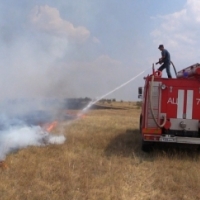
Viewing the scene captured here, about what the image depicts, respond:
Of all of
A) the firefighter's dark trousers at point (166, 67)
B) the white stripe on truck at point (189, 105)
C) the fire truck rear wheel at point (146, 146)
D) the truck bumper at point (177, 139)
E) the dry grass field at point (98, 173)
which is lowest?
the dry grass field at point (98, 173)

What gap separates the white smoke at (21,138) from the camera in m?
8.26

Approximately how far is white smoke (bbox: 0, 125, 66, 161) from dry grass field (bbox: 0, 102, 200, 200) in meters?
0.34

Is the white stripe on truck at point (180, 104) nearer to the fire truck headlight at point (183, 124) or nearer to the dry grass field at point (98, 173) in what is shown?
the fire truck headlight at point (183, 124)

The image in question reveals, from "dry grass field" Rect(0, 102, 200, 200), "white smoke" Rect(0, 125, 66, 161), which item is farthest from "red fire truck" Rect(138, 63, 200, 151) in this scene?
"white smoke" Rect(0, 125, 66, 161)

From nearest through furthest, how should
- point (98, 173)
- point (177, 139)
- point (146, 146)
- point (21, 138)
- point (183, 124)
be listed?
point (98, 173), point (177, 139), point (183, 124), point (21, 138), point (146, 146)

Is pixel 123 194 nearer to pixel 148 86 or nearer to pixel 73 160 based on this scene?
pixel 73 160

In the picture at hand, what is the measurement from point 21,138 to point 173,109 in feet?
15.3

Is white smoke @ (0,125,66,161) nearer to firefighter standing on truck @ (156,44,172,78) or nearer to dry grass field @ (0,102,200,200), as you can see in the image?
dry grass field @ (0,102,200,200)

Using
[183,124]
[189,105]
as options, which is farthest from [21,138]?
[189,105]

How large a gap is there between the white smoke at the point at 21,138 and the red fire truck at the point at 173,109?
3.28 metres

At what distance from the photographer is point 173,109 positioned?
28.0 ft

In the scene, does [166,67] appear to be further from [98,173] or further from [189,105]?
[98,173]

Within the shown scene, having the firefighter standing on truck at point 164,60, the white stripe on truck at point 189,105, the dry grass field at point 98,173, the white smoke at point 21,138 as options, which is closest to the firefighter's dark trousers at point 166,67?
the firefighter standing on truck at point 164,60

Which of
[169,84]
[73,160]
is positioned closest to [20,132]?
[73,160]
